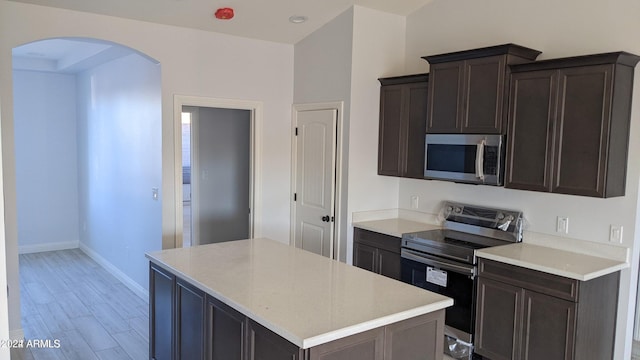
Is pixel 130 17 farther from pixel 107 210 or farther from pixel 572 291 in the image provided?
pixel 572 291

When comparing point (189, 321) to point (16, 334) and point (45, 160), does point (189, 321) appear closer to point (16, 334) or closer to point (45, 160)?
point (16, 334)

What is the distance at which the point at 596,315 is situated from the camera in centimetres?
309

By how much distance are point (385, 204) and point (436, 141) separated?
1023 mm

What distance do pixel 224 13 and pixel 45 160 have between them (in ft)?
15.3

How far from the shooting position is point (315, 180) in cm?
486

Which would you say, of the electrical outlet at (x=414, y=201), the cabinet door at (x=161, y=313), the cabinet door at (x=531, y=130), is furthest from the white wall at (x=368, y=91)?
the cabinet door at (x=161, y=313)

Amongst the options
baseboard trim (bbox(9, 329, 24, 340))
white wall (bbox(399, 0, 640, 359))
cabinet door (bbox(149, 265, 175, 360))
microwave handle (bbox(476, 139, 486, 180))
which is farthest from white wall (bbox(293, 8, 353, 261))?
baseboard trim (bbox(9, 329, 24, 340))

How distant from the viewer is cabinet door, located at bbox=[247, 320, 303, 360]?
6.42ft

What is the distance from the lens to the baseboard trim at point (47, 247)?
23.3 ft

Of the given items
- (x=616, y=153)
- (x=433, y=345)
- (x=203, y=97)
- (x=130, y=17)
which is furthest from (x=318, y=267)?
(x=130, y=17)

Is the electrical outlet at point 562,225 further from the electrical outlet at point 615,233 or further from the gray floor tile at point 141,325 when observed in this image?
the gray floor tile at point 141,325

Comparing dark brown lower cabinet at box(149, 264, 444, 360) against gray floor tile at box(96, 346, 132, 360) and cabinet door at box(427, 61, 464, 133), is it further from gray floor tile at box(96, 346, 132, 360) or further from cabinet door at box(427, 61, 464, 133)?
cabinet door at box(427, 61, 464, 133)

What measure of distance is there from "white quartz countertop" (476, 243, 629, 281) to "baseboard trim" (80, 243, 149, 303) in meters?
3.62

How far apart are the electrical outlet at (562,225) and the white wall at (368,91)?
5.50ft
